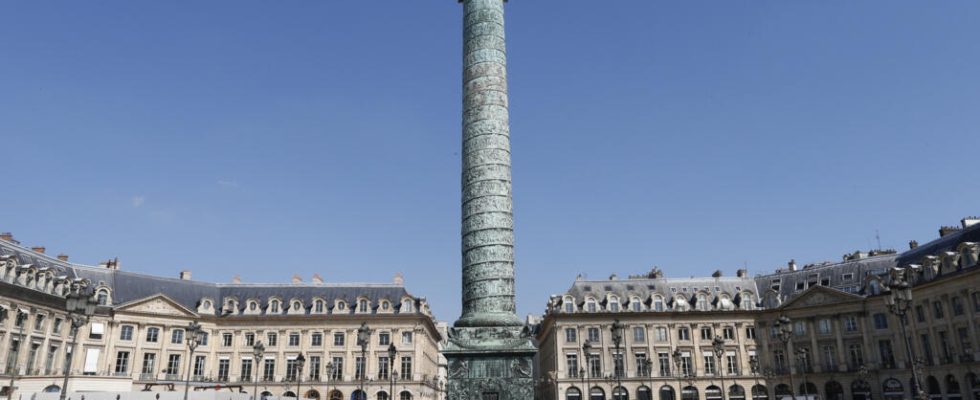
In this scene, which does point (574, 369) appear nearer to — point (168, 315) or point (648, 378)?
point (648, 378)

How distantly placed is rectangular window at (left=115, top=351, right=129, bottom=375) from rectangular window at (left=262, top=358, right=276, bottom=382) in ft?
22.6

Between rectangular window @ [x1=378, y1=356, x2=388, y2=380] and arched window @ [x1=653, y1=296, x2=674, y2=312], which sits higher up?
arched window @ [x1=653, y1=296, x2=674, y2=312]

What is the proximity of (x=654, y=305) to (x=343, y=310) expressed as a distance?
58.9 ft

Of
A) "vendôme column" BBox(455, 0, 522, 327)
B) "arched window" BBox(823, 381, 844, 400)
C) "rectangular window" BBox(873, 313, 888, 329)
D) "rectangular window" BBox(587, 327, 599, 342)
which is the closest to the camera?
"vendôme column" BBox(455, 0, 522, 327)

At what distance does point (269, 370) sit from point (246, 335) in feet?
8.18

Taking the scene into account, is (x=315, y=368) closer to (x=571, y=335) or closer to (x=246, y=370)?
(x=246, y=370)

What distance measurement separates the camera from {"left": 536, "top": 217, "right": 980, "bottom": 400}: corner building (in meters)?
37.2

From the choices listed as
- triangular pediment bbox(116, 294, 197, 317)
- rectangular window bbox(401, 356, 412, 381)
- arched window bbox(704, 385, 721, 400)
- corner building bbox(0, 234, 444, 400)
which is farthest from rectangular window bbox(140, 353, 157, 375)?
arched window bbox(704, 385, 721, 400)

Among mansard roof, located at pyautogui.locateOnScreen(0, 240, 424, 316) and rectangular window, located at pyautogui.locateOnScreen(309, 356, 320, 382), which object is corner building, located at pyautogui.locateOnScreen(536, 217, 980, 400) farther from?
rectangular window, located at pyautogui.locateOnScreen(309, 356, 320, 382)

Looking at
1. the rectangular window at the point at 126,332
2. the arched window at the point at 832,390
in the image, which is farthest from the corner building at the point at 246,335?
the arched window at the point at 832,390

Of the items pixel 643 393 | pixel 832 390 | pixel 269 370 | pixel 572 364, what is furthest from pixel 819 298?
pixel 269 370

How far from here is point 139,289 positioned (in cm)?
4134

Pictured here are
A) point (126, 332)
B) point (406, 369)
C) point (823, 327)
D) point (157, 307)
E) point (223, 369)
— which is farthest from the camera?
point (406, 369)

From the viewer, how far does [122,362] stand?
38719mm
